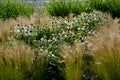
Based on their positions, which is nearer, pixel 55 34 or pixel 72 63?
pixel 72 63

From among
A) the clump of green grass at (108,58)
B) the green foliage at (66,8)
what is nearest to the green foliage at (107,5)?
the green foliage at (66,8)

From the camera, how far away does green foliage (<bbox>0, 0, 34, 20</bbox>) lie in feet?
33.2

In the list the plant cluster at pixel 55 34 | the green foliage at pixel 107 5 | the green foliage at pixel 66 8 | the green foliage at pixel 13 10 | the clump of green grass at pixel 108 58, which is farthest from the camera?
the green foliage at pixel 107 5

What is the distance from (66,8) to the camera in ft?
33.9

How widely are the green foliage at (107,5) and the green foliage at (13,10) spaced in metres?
1.58

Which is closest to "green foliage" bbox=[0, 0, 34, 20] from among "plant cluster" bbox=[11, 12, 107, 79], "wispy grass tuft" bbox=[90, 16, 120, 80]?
"plant cluster" bbox=[11, 12, 107, 79]

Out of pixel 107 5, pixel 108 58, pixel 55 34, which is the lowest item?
pixel 107 5

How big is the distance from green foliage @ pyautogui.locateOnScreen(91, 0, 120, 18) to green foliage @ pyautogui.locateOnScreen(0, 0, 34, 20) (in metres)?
1.58

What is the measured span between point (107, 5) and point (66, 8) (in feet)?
3.40

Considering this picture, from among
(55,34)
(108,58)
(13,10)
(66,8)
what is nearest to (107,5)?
(66,8)

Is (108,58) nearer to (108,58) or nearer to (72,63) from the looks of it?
(108,58)

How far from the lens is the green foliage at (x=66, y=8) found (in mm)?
10245

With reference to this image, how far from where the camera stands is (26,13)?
33.3 ft

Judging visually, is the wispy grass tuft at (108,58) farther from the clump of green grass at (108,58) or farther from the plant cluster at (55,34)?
the plant cluster at (55,34)
